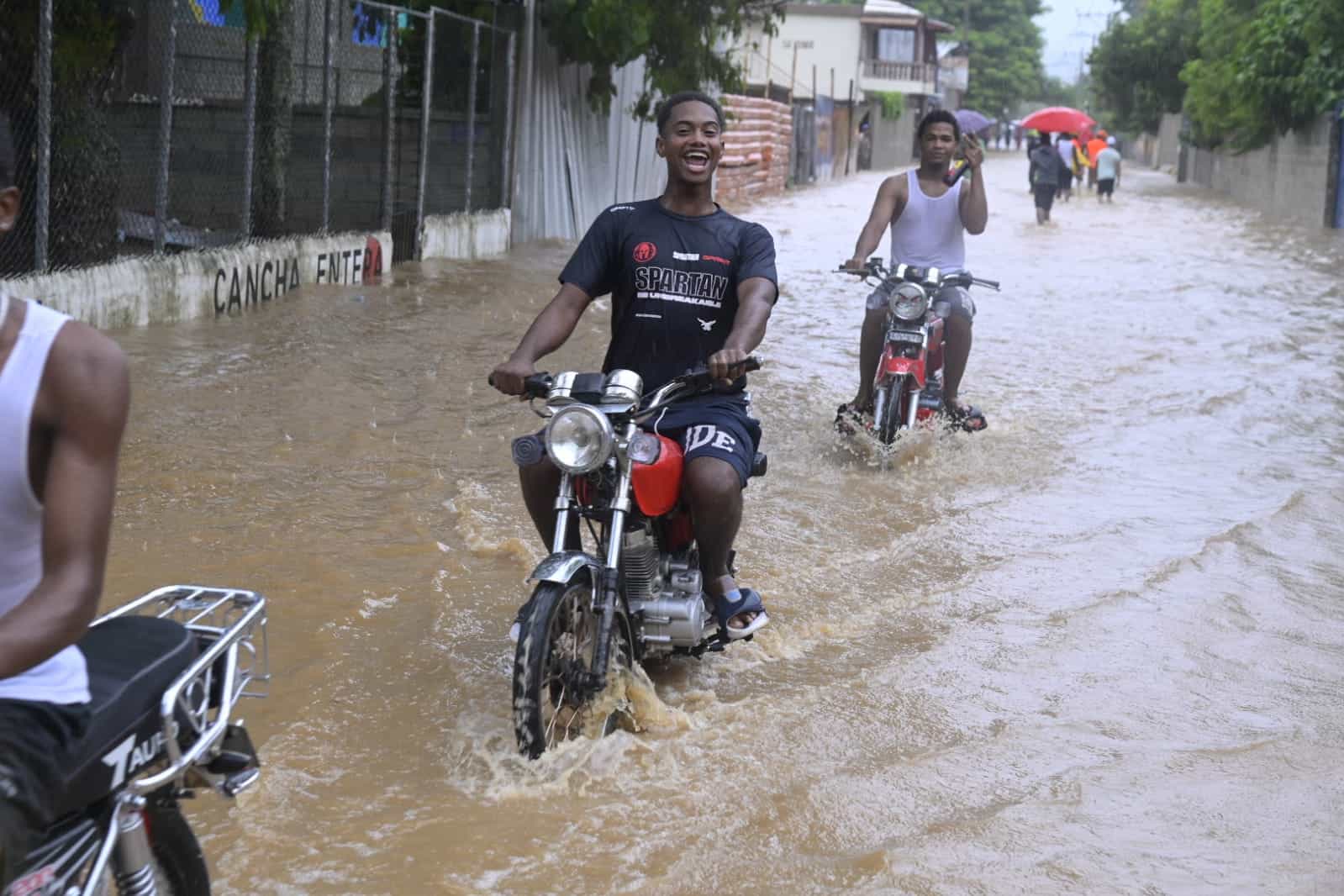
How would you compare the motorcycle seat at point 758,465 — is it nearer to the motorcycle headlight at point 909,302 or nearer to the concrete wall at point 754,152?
the motorcycle headlight at point 909,302

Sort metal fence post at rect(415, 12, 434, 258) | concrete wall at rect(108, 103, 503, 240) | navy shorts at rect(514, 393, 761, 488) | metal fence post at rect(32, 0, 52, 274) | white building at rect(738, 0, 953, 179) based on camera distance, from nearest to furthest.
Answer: navy shorts at rect(514, 393, 761, 488), metal fence post at rect(32, 0, 52, 274), concrete wall at rect(108, 103, 503, 240), metal fence post at rect(415, 12, 434, 258), white building at rect(738, 0, 953, 179)

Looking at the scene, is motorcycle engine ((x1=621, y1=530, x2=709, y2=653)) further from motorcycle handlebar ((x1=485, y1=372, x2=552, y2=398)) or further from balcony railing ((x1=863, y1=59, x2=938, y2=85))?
balcony railing ((x1=863, y1=59, x2=938, y2=85))

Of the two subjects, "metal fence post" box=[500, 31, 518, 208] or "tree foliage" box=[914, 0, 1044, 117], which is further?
"tree foliage" box=[914, 0, 1044, 117]

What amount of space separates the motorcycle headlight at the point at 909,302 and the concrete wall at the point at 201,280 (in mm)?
4823

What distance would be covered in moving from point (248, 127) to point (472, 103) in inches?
195

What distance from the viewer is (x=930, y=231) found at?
28.2ft

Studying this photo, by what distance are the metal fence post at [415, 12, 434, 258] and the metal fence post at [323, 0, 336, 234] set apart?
4.86ft

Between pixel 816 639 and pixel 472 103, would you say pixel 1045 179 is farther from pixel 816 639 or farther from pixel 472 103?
pixel 816 639

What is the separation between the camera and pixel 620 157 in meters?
23.1

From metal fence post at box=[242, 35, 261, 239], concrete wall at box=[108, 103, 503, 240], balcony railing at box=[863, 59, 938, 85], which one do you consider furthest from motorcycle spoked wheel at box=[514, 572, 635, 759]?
balcony railing at box=[863, 59, 938, 85]

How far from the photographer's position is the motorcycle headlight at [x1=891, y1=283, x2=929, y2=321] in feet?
27.0

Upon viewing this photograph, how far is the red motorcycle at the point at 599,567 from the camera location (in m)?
4.07

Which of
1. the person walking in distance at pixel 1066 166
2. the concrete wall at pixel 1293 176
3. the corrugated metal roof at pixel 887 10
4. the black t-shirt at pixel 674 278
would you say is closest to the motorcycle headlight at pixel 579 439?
the black t-shirt at pixel 674 278

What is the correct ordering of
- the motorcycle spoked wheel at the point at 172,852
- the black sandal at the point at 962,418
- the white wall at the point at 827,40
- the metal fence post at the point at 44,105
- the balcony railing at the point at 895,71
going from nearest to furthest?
the motorcycle spoked wheel at the point at 172,852, the black sandal at the point at 962,418, the metal fence post at the point at 44,105, the white wall at the point at 827,40, the balcony railing at the point at 895,71
